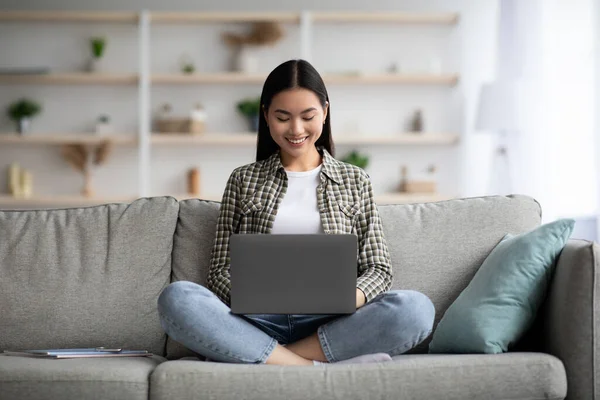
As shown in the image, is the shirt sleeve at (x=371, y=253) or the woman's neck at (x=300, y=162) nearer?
the shirt sleeve at (x=371, y=253)

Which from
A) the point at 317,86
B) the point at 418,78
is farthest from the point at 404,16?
the point at 317,86

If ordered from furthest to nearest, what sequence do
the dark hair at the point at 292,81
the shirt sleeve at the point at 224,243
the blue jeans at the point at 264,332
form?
the dark hair at the point at 292,81 < the shirt sleeve at the point at 224,243 < the blue jeans at the point at 264,332

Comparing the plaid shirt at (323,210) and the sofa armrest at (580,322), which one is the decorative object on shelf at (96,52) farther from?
the sofa armrest at (580,322)

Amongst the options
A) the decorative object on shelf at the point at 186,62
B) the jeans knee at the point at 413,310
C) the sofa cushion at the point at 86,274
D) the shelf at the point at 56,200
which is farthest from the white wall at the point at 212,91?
the jeans knee at the point at 413,310

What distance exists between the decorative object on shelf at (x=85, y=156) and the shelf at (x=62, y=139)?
97 mm

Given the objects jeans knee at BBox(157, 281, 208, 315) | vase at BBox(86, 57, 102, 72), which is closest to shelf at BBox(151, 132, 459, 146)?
vase at BBox(86, 57, 102, 72)

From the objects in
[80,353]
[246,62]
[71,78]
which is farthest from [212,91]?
[80,353]

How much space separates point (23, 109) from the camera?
18.5 ft

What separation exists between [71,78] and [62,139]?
43 cm

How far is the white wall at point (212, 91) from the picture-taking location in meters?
5.73

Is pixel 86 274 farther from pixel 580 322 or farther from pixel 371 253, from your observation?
pixel 580 322

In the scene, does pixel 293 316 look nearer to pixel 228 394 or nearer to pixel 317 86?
pixel 228 394

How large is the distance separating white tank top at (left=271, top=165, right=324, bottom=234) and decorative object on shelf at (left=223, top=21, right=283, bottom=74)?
3.34m

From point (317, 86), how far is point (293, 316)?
67 cm
